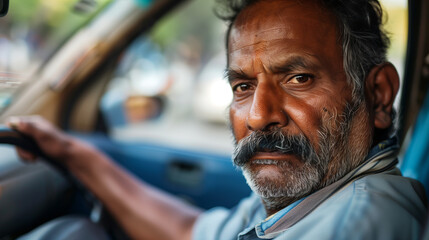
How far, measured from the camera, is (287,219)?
1.14 meters

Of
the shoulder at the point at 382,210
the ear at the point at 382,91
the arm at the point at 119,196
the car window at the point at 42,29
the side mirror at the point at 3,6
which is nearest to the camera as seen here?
the shoulder at the point at 382,210

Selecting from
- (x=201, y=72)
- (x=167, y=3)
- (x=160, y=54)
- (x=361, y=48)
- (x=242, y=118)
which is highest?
(x=167, y=3)

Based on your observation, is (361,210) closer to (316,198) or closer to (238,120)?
(316,198)

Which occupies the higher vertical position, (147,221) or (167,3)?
(167,3)

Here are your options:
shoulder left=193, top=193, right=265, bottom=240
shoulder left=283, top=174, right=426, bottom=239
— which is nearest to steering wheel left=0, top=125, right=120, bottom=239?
shoulder left=193, top=193, right=265, bottom=240

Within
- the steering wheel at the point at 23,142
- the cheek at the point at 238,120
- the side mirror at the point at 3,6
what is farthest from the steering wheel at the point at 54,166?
the cheek at the point at 238,120

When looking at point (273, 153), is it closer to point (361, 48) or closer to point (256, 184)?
point (256, 184)

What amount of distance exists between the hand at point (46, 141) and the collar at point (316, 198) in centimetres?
137

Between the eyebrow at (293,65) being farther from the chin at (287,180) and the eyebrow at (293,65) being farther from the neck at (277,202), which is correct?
the neck at (277,202)

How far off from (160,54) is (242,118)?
514 centimetres

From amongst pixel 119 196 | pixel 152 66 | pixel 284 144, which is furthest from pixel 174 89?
pixel 284 144

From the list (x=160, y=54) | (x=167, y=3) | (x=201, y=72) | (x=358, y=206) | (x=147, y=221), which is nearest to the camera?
(x=358, y=206)

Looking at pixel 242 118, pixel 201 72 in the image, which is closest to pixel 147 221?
pixel 242 118

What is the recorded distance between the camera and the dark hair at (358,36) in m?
1.21
